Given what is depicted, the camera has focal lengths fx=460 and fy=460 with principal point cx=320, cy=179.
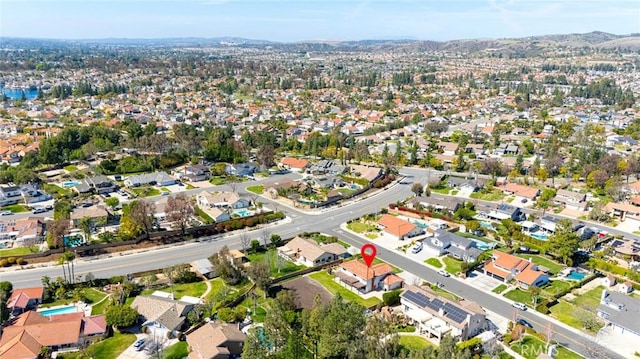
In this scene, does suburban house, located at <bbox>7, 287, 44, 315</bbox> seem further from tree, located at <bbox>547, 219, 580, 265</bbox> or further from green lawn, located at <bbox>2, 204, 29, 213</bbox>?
tree, located at <bbox>547, 219, 580, 265</bbox>

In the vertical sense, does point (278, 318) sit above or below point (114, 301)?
above

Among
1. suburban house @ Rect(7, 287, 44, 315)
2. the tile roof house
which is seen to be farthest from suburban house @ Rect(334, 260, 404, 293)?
suburban house @ Rect(7, 287, 44, 315)

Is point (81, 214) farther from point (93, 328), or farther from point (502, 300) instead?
point (502, 300)

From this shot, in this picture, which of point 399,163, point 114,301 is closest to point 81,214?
point 114,301

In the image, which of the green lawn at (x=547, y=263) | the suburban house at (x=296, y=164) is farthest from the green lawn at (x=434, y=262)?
the suburban house at (x=296, y=164)

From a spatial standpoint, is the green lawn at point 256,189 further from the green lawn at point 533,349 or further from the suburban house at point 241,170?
the green lawn at point 533,349

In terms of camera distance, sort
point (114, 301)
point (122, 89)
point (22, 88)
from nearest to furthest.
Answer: point (114, 301) → point (122, 89) → point (22, 88)

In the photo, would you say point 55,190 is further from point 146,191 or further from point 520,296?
point 520,296
